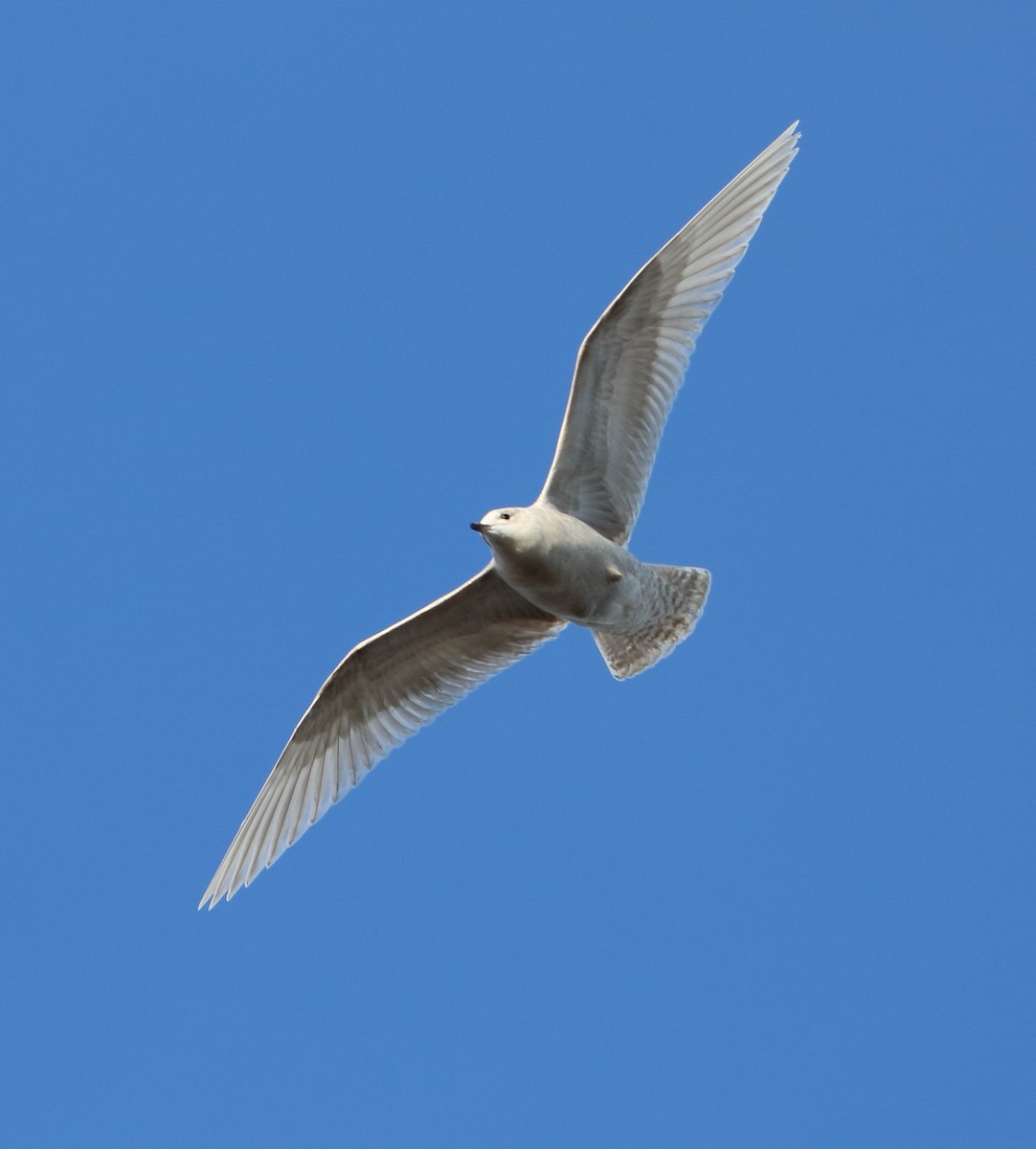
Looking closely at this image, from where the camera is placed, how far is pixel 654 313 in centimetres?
1192

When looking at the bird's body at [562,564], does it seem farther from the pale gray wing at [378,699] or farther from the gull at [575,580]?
the pale gray wing at [378,699]

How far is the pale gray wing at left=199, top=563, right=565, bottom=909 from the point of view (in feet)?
39.9

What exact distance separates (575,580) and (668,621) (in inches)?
44.3

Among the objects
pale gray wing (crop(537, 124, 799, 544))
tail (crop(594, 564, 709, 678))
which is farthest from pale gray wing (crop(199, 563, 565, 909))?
pale gray wing (crop(537, 124, 799, 544))

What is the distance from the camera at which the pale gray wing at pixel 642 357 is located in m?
11.8

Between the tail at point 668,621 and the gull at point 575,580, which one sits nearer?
the gull at point 575,580

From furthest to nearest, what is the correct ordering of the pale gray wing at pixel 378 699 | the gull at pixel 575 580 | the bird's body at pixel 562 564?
the pale gray wing at pixel 378 699
the gull at pixel 575 580
the bird's body at pixel 562 564

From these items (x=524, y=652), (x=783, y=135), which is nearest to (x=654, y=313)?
(x=783, y=135)

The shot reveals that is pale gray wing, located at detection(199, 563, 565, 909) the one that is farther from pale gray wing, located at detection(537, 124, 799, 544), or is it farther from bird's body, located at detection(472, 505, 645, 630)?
pale gray wing, located at detection(537, 124, 799, 544)

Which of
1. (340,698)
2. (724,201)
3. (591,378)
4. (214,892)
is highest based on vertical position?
(724,201)

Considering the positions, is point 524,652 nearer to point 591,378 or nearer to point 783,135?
point 591,378

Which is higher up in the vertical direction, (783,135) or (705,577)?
(783,135)

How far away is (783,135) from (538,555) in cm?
329

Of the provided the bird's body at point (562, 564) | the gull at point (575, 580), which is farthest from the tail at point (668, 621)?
the bird's body at point (562, 564)
